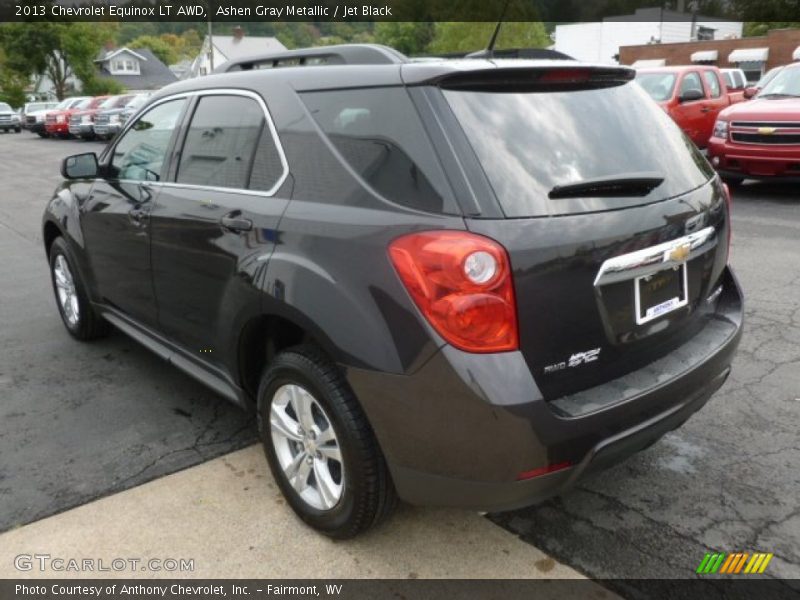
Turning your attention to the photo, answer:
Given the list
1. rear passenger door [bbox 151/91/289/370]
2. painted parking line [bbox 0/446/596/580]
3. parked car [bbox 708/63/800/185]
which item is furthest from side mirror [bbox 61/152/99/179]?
parked car [bbox 708/63/800/185]

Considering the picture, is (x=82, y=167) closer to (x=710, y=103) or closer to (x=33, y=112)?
(x=710, y=103)

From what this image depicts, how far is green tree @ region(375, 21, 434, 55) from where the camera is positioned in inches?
3204

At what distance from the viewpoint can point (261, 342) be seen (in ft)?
9.69

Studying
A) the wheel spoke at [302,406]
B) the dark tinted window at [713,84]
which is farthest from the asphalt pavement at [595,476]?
the dark tinted window at [713,84]

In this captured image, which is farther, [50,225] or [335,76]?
[50,225]

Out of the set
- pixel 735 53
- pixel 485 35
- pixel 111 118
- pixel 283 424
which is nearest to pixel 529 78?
pixel 283 424

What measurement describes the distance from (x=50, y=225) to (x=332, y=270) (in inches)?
134

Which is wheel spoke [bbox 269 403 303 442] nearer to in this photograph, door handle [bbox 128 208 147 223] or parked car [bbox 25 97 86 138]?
door handle [bbox 128 208 147 223]

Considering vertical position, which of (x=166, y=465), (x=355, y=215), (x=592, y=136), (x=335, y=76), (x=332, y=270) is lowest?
(x=166, y=465)

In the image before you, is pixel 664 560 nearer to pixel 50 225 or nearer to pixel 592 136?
pixel 592 136

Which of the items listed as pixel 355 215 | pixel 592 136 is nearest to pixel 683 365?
pixel 592 136

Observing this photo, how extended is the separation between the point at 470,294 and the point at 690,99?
452 inches

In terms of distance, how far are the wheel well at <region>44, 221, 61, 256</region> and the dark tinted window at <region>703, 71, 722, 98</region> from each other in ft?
39.5

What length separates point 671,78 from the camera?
12.7m
